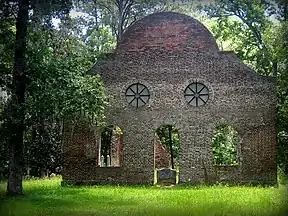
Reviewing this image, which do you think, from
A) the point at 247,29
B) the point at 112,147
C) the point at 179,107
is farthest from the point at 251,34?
the point at 112,147

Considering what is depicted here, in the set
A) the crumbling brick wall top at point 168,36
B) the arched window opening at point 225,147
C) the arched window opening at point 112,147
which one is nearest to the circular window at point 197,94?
the crumbling brick wall top at point 168,36

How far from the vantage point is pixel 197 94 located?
1538 cm

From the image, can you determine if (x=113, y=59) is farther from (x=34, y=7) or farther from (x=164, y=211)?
(x=164, y=211)

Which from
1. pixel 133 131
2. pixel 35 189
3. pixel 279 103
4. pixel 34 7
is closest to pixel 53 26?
pixel 34 7

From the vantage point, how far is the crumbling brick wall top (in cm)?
1560

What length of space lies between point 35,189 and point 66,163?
3261 millimetres

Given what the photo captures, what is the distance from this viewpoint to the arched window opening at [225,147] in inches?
936

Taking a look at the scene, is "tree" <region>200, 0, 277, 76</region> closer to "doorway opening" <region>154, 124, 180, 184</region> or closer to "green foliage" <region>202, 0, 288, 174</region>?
"green foliage" <region>202, 0, 288, 174</region>

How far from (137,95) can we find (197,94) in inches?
71.5

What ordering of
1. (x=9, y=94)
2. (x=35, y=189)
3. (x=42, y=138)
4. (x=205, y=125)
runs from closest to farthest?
(x=9, y=94), (x=35, y=189), (x=205, y=125), (x=42, y=138)

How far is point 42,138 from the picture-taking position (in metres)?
16.6

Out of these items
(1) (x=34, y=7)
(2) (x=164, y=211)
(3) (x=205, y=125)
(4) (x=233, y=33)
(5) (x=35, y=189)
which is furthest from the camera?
(4) (x=233, y=33)

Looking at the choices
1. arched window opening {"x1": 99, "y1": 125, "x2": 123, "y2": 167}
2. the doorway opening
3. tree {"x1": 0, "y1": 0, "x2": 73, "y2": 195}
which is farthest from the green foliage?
tree {"x1": 0, "y1": 0, "x2": 73, "y2": 195}

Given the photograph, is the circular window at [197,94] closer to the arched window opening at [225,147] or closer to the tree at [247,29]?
the tree at [247,29]
